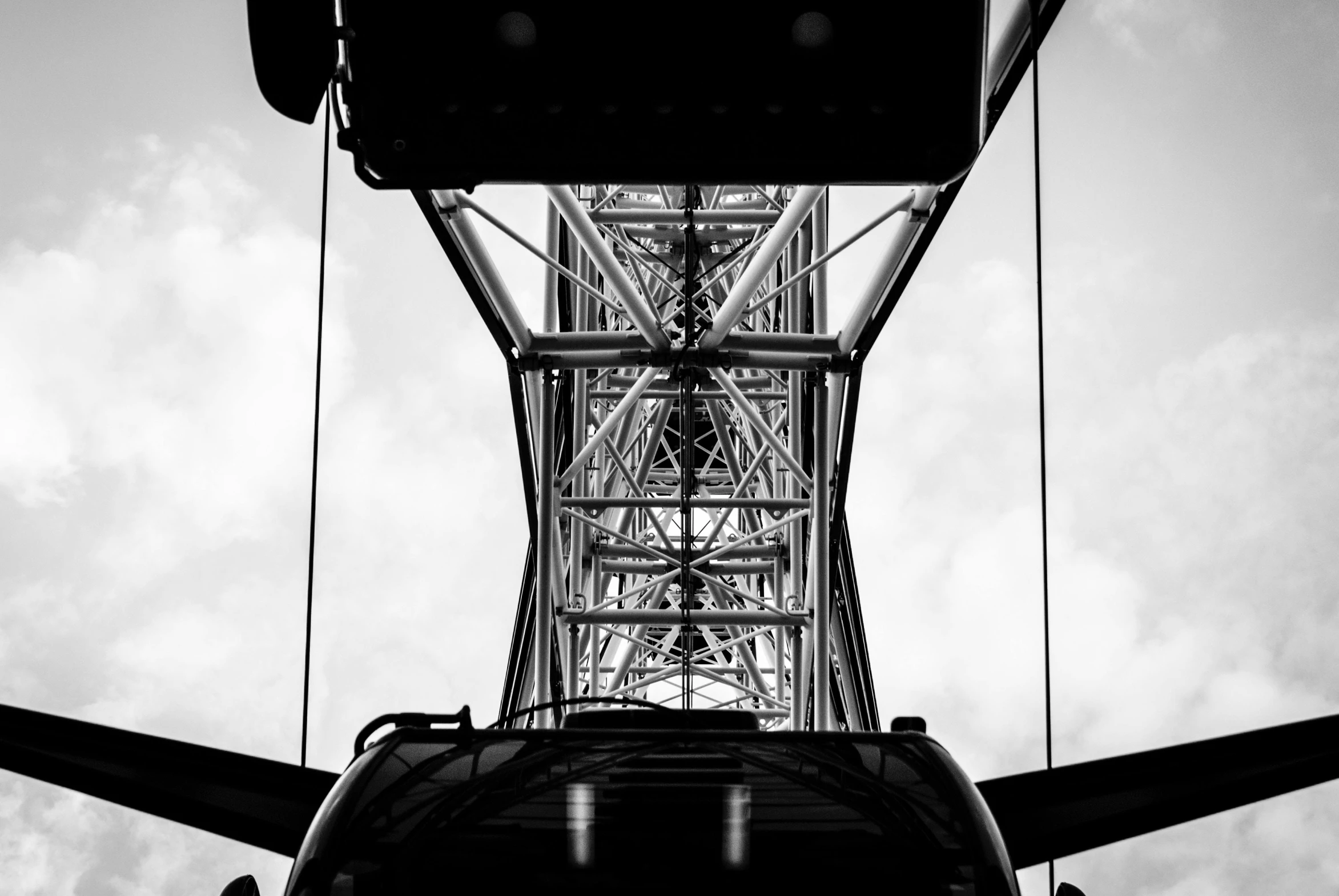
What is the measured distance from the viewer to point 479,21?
6.90ft

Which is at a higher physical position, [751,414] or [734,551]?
[751,414]

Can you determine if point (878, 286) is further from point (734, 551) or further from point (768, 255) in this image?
point (734, 551)

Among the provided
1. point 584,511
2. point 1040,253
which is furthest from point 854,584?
point 1040,253

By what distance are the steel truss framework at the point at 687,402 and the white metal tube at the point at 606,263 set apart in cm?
2

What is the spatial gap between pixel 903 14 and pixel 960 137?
0.77 ft

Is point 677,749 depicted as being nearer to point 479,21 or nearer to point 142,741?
point 142,741

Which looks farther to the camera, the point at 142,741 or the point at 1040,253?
the point at 1040,253

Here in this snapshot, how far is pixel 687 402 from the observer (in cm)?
1007

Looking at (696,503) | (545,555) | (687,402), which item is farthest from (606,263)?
(696,503)

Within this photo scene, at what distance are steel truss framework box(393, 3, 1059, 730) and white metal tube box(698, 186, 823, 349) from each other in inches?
0.7

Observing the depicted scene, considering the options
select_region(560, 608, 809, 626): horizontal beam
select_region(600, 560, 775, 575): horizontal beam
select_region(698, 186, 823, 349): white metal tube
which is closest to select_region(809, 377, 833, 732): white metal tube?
select_region(560, 608, 809, 626): horizontal beam

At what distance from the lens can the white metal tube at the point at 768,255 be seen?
29.8ft

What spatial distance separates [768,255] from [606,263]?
1.14 metres

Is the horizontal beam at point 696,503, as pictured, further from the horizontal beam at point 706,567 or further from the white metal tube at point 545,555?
the horizontal beam at point 706,567
